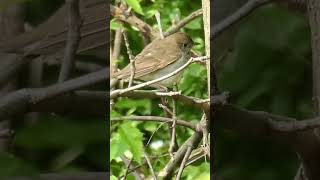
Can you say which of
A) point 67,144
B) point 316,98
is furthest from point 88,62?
point 316,98

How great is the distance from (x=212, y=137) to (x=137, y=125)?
28cm

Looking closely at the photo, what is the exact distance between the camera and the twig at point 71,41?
1.06 m

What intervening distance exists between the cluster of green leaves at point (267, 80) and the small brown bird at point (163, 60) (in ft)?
0.57

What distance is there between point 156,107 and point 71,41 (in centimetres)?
46

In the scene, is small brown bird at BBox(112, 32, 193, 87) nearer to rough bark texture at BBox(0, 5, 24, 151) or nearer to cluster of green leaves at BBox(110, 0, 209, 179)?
cluster of green leaves at BBox(110, 0, 209, 179)

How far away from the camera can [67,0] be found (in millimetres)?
1060

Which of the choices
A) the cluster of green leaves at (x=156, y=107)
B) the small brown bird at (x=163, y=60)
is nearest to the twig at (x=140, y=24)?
the cluster of green leaves at (x=156, y=107)

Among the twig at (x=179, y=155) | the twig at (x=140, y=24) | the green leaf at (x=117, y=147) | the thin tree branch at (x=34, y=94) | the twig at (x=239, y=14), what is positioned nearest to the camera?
the thin tree branch at (x=34, y=94)

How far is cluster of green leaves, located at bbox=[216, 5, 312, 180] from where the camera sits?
114 centimetres

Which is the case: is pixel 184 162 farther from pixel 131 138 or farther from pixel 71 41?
pixel 71 41

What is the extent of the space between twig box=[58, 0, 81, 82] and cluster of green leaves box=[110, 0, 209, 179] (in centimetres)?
26

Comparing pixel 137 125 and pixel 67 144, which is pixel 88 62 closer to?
pixel 67 144

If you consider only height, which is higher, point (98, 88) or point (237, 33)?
point (237, 33)

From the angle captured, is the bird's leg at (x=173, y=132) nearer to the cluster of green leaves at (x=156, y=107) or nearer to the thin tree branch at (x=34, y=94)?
the cluster of green leaves at (x=156, y=107)
